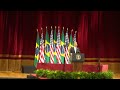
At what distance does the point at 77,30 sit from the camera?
41.3 ft

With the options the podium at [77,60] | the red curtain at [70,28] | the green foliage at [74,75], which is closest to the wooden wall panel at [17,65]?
the red curtain at [70,28]

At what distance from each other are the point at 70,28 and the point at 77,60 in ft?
12.0

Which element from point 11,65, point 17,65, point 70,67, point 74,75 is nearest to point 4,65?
point 11,65

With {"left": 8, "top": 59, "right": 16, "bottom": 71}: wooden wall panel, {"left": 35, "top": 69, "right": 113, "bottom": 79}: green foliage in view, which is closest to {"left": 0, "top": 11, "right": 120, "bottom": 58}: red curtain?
{"left": 8, "top": 59, "right": 16, "bottom": 71}: wooden wall panel

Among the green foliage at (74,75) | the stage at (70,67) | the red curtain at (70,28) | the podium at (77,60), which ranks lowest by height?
the green foliage at (74,75)

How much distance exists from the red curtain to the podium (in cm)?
325

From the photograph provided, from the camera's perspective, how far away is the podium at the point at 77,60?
9.07m

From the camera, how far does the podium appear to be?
29.8ft

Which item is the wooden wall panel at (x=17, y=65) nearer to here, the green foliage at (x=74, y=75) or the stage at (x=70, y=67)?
the stage at (x=70, y=67)

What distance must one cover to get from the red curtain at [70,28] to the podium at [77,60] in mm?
3246
